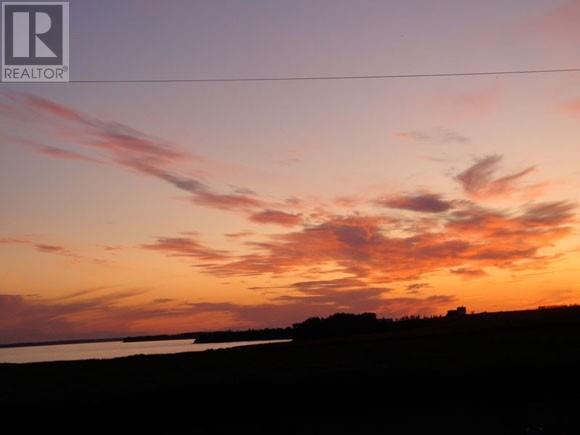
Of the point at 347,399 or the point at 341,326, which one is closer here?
the point at 347,399

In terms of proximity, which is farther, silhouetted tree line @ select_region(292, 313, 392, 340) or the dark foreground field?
silhouetted tree line @ select_region(292, 313, 392, 340)

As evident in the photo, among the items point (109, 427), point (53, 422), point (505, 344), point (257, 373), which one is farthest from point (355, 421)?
point (505, 344)

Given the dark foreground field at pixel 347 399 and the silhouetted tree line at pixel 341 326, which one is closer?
the dark foreground field at pixel 347 399

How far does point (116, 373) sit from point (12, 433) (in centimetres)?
1669

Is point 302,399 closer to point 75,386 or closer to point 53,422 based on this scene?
point 53,422

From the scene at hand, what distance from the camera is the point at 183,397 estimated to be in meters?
23.6

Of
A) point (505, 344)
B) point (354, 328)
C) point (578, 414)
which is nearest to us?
point (578, 414)

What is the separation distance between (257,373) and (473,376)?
10.9 m

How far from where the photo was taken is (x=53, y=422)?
21344 millimetres

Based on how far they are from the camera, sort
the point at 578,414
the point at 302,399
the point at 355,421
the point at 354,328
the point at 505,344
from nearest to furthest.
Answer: the point at 578,414 < the point at 355,421 < the point at 302,399 < the point at 505,344 < the point at 354,328

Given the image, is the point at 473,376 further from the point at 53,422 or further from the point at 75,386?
the point at 75,386

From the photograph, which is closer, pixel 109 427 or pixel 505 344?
pixel 109 427

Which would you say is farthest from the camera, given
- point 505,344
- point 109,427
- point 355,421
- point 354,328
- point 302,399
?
point 354,328

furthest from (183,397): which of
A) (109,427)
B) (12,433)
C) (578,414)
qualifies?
(578,414)
